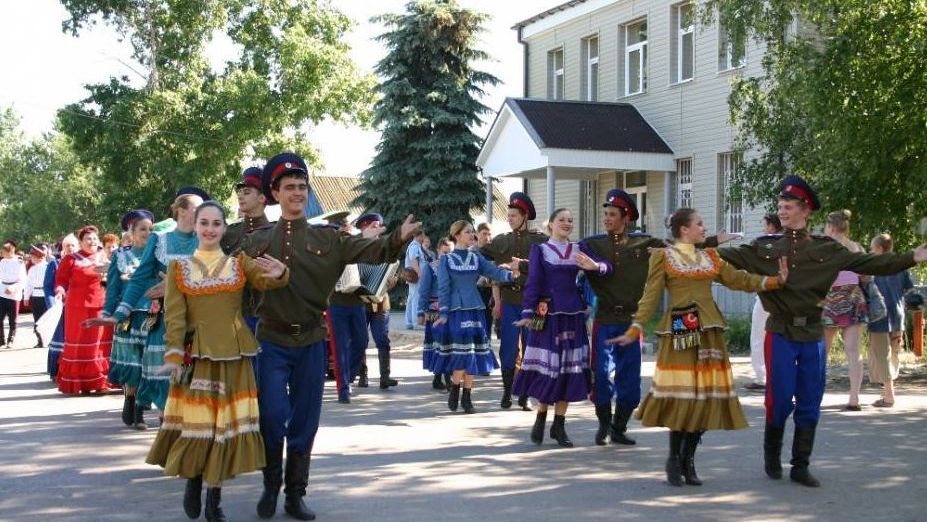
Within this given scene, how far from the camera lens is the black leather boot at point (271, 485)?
6.81 metres

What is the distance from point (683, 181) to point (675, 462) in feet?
65.7

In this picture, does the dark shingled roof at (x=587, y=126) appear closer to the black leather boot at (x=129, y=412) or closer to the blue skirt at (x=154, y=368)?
the black leather boot at (x=129, y=412)

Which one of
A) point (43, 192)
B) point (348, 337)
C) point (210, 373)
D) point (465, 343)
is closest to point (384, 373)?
point (348, 337)

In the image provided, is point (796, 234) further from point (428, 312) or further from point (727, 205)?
point (727, 205)

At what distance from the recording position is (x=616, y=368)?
9.45 m

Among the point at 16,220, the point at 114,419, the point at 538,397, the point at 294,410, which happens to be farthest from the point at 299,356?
the point at 16,220

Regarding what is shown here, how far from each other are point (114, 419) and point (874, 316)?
7.86 metres

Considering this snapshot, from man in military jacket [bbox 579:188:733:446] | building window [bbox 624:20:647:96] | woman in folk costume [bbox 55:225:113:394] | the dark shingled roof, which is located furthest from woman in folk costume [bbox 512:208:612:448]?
building window [bbox 624:20:647:96]

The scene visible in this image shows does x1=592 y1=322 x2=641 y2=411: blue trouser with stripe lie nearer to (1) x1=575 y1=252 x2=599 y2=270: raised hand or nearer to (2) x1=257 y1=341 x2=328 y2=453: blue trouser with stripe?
(1) x1=575 y1=252 x2=599 y2=270: raised hand

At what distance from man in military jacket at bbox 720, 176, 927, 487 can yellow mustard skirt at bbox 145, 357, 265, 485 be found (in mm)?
3607

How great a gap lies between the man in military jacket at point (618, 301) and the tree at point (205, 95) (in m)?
27.3

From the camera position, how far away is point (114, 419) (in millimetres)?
11281

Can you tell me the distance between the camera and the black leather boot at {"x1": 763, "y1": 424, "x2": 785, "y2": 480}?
7930 mm

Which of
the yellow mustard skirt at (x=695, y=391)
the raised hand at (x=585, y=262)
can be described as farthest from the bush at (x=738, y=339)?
the yellow mustard skirt at (x=695, y=391)
